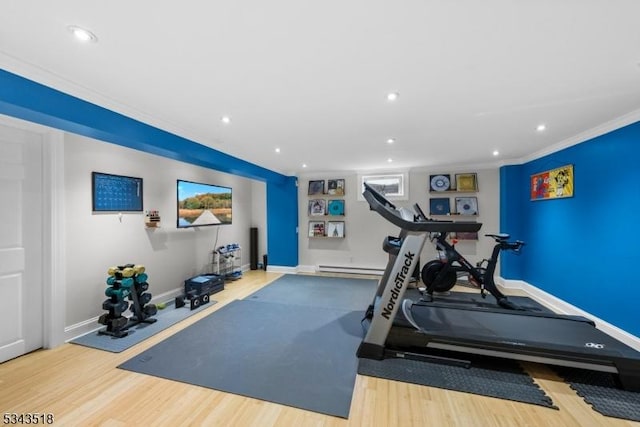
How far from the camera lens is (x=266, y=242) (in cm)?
663

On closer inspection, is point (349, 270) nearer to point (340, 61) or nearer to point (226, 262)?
point (226, 262)

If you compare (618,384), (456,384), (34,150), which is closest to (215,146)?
(34,150)

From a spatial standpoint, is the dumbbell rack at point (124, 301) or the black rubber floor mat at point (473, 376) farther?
the dumbbell rack at point (124, 301)

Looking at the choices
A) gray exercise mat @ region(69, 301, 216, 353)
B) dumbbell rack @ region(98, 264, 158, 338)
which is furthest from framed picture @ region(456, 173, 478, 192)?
dumbbell rack @ region(98, 264, 158, 338)

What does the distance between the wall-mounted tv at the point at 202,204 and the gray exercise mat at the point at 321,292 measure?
162 cm

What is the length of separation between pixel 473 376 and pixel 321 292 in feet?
8.85

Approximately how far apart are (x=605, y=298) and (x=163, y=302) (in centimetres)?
569

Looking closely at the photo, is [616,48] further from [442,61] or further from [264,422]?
[264,422]

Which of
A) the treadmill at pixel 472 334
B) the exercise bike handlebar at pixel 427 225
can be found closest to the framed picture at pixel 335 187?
the treadmill at pixel 472 334

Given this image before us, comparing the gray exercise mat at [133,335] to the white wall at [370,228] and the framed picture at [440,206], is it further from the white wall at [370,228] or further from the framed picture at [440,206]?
the framed picture at [440,206]

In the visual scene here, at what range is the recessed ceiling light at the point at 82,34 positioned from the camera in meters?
1.40

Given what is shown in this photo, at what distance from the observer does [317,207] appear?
6176mm

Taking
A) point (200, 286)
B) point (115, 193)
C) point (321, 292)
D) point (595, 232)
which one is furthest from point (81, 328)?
point (595, 232)

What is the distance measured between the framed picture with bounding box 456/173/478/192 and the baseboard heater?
2.37 meters
